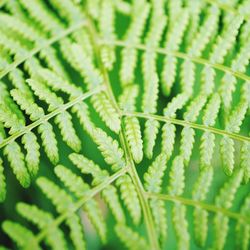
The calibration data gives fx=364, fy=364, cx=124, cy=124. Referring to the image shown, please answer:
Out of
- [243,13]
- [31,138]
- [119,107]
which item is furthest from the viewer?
[243,13]

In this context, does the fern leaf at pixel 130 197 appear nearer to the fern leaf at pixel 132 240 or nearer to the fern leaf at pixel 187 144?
the fern leaf at pixel 132 240

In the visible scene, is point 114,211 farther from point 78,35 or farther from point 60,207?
point 78,35

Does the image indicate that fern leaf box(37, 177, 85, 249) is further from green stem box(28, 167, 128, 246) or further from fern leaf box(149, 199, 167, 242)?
fern leaf box(149, 199, 167, 242)

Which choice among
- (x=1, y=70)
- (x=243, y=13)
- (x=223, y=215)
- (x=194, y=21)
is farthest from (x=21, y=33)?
(x=223, y=215)

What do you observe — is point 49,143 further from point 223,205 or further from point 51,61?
point 223,205

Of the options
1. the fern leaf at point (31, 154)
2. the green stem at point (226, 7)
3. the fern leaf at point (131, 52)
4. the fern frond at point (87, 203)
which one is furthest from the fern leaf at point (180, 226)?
the green stem at point (226, 7)

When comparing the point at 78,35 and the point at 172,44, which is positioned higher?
the point at 172,44

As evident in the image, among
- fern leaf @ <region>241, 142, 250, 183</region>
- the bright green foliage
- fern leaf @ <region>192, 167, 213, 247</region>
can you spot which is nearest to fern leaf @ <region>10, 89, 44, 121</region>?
the bright green foliage
